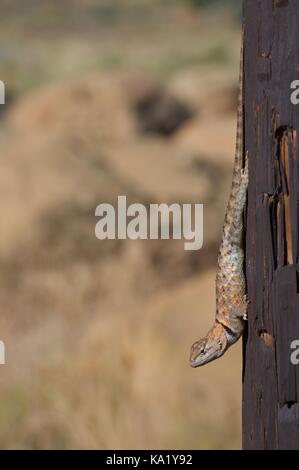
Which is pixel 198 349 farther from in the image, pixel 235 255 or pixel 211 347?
pixel 235 255

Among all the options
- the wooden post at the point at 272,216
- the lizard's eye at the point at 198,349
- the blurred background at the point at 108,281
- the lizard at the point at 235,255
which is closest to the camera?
the wooden post at the point at 272,216

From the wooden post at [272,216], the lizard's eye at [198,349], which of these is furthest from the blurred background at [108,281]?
the wooden post at [272,216]

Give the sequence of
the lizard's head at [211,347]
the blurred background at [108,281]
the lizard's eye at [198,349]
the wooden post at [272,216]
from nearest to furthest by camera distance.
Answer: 1. the wooden post at [272,216]
2. the lizard's head at [211,347]
3. the lizard's eye at [198,349]
4. the blurred background at [108,281]

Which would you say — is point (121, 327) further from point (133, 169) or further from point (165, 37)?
point (165, 37)

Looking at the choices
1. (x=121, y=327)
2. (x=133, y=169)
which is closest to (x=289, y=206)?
(x=121, y=327)

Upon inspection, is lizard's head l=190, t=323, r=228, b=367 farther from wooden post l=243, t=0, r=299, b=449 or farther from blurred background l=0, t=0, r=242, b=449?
blurred background l=0, t=0, r=242, b=449

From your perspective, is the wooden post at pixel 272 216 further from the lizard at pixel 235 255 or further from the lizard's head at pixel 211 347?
the lizard's head at pixel 211 347
